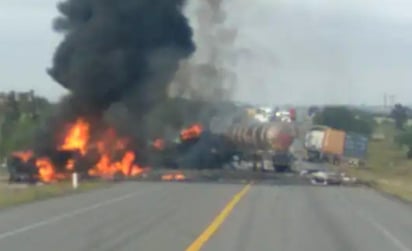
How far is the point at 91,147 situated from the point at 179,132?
41.9 feet

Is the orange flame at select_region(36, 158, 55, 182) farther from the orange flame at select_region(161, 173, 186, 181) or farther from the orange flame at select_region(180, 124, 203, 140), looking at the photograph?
the orange flame at select_region(180, 124, 203, 140)

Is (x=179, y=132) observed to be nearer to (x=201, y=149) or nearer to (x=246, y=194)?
(x=201, y=149)

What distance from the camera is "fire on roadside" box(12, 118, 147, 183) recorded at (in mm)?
65750

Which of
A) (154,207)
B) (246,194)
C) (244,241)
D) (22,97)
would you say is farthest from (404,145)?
(244,241)

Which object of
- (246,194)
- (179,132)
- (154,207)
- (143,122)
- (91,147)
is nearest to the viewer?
(154,207)

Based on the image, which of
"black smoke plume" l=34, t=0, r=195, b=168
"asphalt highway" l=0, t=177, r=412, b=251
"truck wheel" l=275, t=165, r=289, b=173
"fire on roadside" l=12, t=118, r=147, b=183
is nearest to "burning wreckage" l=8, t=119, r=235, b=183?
"fire on roadside" l=12, t=118, r=147, b=183

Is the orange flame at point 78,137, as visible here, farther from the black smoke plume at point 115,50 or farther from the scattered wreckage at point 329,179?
the scattered wreckage at point 329,179

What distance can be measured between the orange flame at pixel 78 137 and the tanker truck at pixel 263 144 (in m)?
13.3

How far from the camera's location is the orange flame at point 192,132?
77.7 metres

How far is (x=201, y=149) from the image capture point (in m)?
75.4

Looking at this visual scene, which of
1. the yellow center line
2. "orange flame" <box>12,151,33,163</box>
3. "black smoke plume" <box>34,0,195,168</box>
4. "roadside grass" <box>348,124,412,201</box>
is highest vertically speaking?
"black smoke plume" <box>34,0,195,168</box>

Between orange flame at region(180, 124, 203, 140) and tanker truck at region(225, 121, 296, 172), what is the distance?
208 cm

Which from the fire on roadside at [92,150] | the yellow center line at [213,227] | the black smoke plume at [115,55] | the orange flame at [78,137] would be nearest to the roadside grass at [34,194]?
the yellow center line at [213,227]

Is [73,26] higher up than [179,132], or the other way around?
[73,26]
